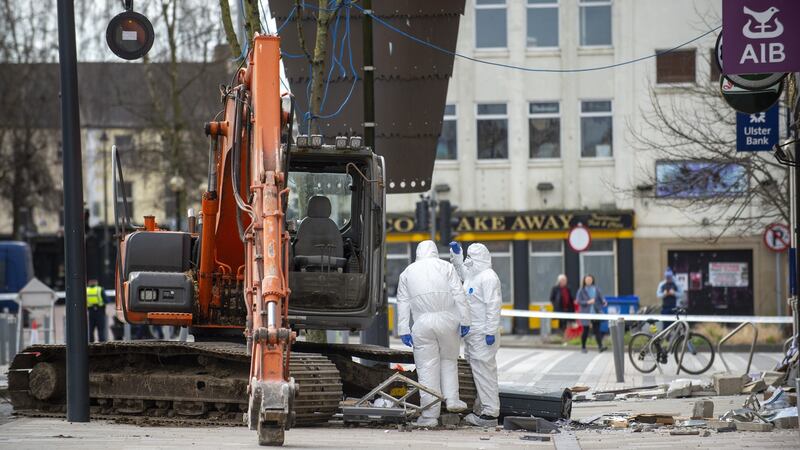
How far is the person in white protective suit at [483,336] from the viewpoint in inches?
572

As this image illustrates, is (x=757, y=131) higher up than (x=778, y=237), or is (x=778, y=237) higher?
(x=757, y=131)

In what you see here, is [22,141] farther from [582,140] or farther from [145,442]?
[145,442]

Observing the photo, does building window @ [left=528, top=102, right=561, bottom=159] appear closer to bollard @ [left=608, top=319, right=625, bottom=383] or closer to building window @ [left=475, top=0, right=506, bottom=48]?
building window @ [left=475, top=0, right=506, bottom=48]

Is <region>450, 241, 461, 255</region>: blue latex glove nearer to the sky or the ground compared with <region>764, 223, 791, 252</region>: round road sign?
nearer to the sky

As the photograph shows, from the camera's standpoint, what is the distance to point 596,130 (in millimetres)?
42938

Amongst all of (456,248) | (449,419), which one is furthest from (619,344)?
(449,419)

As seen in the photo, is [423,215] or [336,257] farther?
[423,215]

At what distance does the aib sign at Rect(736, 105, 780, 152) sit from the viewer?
18.7 meters

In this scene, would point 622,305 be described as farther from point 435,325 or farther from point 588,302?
point 435,325

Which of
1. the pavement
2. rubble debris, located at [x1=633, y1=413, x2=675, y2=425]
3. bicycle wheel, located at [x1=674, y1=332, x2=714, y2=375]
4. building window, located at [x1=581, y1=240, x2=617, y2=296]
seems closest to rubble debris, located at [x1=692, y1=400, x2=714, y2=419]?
rubble debris, located at [x1=633, y1=413, x2=675, y2=425]

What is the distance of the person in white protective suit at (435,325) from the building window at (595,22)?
1165 inches

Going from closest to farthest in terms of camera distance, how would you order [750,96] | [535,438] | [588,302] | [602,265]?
[535,438] → [750,96] → [588,302] → [602,265]

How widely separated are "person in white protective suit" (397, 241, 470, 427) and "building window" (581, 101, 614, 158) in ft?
95.6

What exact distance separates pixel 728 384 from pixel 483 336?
4787 mm
